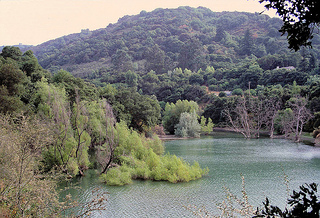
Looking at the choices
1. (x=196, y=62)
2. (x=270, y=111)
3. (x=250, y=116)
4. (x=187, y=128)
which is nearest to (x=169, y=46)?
(x=196, y=62)

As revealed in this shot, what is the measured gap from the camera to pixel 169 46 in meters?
125

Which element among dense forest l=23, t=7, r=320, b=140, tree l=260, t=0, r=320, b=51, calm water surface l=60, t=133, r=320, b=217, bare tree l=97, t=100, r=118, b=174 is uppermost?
dense forest l=23, t=7, r=320, b=140

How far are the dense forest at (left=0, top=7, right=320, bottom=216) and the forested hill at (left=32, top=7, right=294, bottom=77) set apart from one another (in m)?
0.56

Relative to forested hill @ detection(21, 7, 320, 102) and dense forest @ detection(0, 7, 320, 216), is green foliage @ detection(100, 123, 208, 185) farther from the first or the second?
forested hill @ detection(21, 7, 320, 102)

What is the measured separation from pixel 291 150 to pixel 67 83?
19.9m

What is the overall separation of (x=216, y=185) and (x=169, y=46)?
376 feet

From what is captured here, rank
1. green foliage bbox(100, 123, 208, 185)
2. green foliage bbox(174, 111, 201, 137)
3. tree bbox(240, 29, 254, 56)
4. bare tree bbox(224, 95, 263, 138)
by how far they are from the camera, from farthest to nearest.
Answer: tree bbox(240, 29, 254, 56) → green foliage bbox(174, 111, 201, 137) → bare tree bbox(224, 95, 263, 138) → green foliage bbox(100, 123, 208, 185)

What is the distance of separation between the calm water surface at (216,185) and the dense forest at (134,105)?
1.02 m

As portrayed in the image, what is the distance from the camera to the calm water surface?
11629mm

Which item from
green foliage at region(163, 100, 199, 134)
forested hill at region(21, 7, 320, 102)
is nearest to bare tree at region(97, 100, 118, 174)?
green foliage at region(163, 100, 199, 134)

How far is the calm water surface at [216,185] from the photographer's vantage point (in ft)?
38.2

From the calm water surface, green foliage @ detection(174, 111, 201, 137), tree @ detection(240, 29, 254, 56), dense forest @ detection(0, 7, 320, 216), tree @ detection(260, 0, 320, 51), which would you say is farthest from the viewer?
tree @ detection(240, 29, 254, 56)

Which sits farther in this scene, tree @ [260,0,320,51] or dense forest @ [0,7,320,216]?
dense forest @ [0,7,320,216]

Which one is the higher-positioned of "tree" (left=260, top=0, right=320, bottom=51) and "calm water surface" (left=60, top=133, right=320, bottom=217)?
"tree" (left=260, top=0, right=320, bottom=51)
